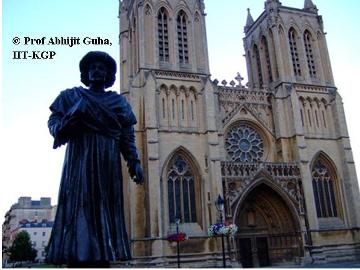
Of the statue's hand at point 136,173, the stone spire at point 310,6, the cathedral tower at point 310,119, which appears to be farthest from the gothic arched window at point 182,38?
the statue's hand at point 136,173

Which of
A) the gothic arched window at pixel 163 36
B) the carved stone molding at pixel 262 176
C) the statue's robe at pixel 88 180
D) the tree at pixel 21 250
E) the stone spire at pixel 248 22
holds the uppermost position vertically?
the stone spire at pixel 248 22

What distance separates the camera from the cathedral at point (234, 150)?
26.8 metres

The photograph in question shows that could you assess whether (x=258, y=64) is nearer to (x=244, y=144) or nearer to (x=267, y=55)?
(x=267, y=55)

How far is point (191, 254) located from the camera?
85.7 feet

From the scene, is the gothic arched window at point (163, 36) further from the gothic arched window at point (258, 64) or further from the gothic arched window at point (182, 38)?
the gothic arched window at point (258, 64)

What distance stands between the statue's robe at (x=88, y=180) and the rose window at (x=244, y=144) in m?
26.7

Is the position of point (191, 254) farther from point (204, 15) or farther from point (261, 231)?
point (204, 15)

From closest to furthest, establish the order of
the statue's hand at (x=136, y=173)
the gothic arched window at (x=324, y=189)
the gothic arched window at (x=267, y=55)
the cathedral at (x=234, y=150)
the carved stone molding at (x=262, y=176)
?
1. the statue's hand at (x=136, y=173)
2. the cathedral at (x=234, y=150)
3. the carved stone molding at (x=262, y=176)
4. the gothic arched window at (x=324, y=189)
5. the gothic arched window at (x=267, y=55)

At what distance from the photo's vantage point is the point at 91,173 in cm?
412

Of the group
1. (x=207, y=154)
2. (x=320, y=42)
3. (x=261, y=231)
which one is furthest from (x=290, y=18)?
(x=261, y=231)

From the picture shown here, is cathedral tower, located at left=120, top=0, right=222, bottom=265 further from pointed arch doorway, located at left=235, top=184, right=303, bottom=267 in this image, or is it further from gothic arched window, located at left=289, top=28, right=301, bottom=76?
gothic arched window, located at left=289, top=28, right=301, bottom=76

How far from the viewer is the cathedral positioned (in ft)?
87.8

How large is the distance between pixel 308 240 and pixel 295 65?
14447 mm

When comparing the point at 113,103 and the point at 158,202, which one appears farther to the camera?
the point at 158,202
